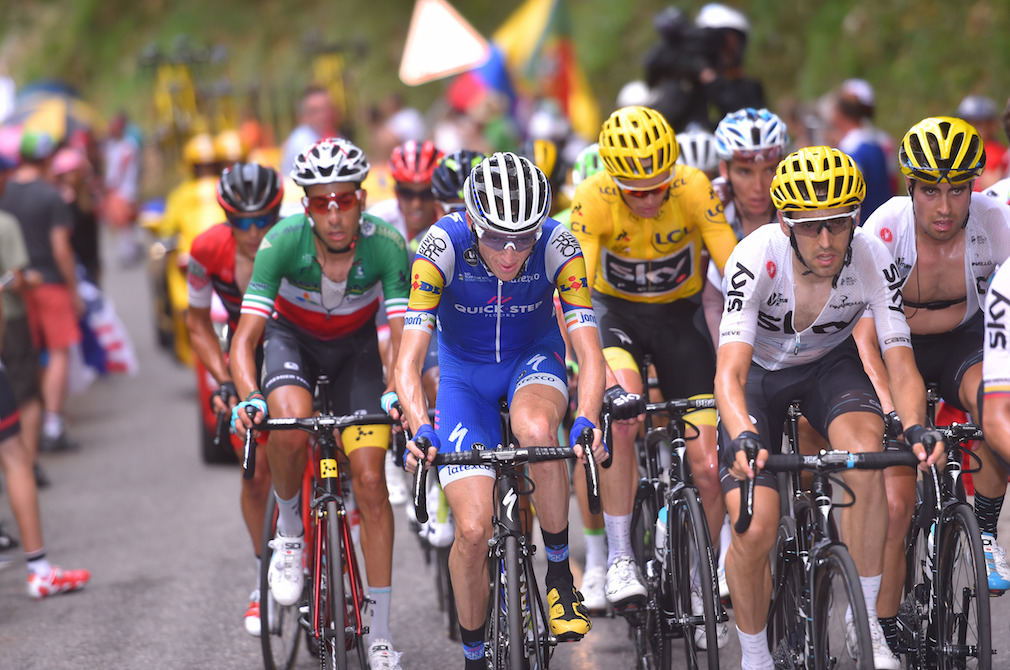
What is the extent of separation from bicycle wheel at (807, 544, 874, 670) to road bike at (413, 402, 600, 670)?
2.83 ft

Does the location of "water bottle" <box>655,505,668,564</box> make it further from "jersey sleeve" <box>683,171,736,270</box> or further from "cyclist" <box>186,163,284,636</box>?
"cyclist" <box>186,163,284,636</box>

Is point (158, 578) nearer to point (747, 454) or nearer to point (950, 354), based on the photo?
point (747, 454)

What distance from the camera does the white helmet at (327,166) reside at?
552 cm

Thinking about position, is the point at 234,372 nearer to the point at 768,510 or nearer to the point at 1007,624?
the point at 768,510

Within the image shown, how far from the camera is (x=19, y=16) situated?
136 ft

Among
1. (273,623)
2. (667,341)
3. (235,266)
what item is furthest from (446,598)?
(235,266)

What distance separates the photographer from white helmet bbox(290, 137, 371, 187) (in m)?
5.52

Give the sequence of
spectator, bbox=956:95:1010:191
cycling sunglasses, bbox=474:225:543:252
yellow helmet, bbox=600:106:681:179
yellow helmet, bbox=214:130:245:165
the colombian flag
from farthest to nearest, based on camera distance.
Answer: the colombian flag → yellow helmet, bbox=214:130:245:165 → spectator, bbox=956:95:1010:191 → yellow helmet, bbox=600:106:681:179 → cycling sunglasses, bbox=474:225:543:252

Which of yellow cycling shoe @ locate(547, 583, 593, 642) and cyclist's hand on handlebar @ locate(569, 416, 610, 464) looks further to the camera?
yellow cycling shoe @ locate(547, 583, 593, 642)

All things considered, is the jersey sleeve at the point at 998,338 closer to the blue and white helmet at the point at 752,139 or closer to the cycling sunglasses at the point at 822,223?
the cycling sunglasses at the point at 822,223

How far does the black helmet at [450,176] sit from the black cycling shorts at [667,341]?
1.10 m

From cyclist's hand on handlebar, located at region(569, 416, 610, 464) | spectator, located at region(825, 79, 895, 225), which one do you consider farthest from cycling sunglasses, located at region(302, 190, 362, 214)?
spectator, located at region(825, 79, 895, 225)

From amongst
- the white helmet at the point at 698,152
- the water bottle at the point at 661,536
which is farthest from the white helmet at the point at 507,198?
the white helmet at the point at 698,152

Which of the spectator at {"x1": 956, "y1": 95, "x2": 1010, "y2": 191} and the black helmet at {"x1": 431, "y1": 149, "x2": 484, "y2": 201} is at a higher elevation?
the spectator at {"x1": 956, "y1": 95, "x2": 1010, "y2": 191}
